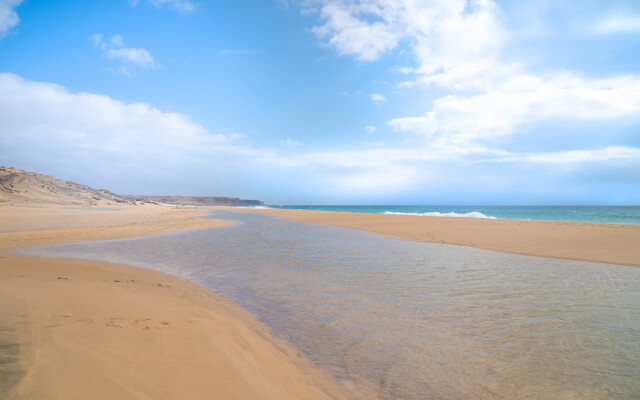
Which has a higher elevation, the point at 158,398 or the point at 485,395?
the point at 158,398

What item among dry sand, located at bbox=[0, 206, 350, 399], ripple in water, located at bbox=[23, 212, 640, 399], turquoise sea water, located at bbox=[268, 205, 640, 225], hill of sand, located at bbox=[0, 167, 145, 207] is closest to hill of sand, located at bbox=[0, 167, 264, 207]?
hill of sand, located at bbox=[0, 167, 145, 207]

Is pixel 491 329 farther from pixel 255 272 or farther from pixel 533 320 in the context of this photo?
pixel 255 272

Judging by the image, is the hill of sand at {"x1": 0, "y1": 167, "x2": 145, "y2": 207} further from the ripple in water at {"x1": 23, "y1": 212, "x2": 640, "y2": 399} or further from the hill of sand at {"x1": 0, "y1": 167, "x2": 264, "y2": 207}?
the ripple in water at {"x1": 23, "y1": 212, "x2": 640, "y2": 399}

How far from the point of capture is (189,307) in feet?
16.5

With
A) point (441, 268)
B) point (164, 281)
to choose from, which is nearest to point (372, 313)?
point (441, 268)

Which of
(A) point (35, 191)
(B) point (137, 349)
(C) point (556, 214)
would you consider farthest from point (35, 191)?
(C) point (556, 214)

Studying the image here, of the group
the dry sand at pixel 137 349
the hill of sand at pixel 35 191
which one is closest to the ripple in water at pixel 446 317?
the dry sand at pixel 137 349

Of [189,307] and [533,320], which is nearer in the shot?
[533,320]

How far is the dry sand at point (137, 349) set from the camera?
2.47 metres

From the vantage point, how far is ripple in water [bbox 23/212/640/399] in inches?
122

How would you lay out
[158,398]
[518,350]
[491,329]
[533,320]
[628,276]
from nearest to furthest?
1. [158,398]
2. [518,350]
3. [491,329]
4. [533,320]
5. [628,276]

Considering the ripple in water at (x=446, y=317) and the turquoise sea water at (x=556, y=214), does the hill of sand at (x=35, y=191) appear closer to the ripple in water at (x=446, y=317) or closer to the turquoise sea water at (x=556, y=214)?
the ripple in water at (x=446, y=317)

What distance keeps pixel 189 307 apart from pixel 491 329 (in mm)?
4806

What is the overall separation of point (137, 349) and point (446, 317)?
435 cm
